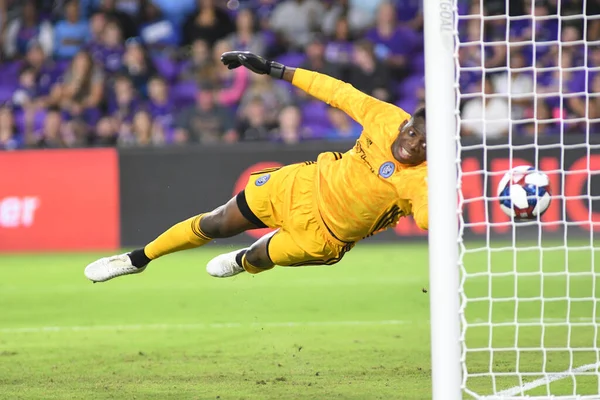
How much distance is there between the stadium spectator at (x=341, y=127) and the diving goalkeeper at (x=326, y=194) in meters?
6.92

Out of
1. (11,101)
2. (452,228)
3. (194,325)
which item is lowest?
(194,325)

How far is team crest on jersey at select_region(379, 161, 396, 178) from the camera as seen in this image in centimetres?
584

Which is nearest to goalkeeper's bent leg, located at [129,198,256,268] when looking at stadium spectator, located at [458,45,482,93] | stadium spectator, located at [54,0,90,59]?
stadium spectator, located at [458,45,482,93]

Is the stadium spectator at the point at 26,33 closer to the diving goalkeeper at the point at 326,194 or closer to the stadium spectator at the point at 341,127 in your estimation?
the stadium spectator at the point at 341,127

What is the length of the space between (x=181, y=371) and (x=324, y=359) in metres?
0.96

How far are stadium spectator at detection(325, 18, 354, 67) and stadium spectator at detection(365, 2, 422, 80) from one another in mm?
387

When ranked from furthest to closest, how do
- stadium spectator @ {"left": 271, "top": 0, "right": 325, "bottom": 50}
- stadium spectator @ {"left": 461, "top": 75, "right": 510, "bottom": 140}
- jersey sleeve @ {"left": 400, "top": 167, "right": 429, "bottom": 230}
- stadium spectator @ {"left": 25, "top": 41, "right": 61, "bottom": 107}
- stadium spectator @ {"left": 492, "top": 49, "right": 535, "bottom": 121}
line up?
1. stadium spectator @ {"left": 271, "top": 0, "right": 325, "bottom": 50}
2. stadium spectator @ {"left": 25, "top": 41, "right": 61, "bottom": 107}
3. stadium spectator @ {"left": 492, "top": 49, "right": 535, "bottom": 121}
4. stadium spectator @ {"left": 461, "top": 75, "right": 510, "bottom": 140}
5. jersey sleeve @ {"left": 400, "top": 167, "right": 429, "bottom": 230}

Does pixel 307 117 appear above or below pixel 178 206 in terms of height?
above

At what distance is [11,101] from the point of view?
15.0 m

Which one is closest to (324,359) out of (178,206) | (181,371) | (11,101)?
(181,371)

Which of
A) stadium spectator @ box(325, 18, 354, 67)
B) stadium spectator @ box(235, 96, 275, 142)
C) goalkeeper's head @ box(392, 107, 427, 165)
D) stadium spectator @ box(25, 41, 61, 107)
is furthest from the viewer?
stadium spectator @ box(25, 41, 61, 107)

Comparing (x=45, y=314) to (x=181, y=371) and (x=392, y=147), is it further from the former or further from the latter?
(x=392, y=147)

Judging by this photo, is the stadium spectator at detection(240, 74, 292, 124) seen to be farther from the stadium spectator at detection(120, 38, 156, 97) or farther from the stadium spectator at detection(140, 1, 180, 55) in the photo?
the stadium spectator at detection(140, 1, 180, 55)

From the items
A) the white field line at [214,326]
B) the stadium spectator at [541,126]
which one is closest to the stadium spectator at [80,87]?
the stadium spectator at [541,126]
